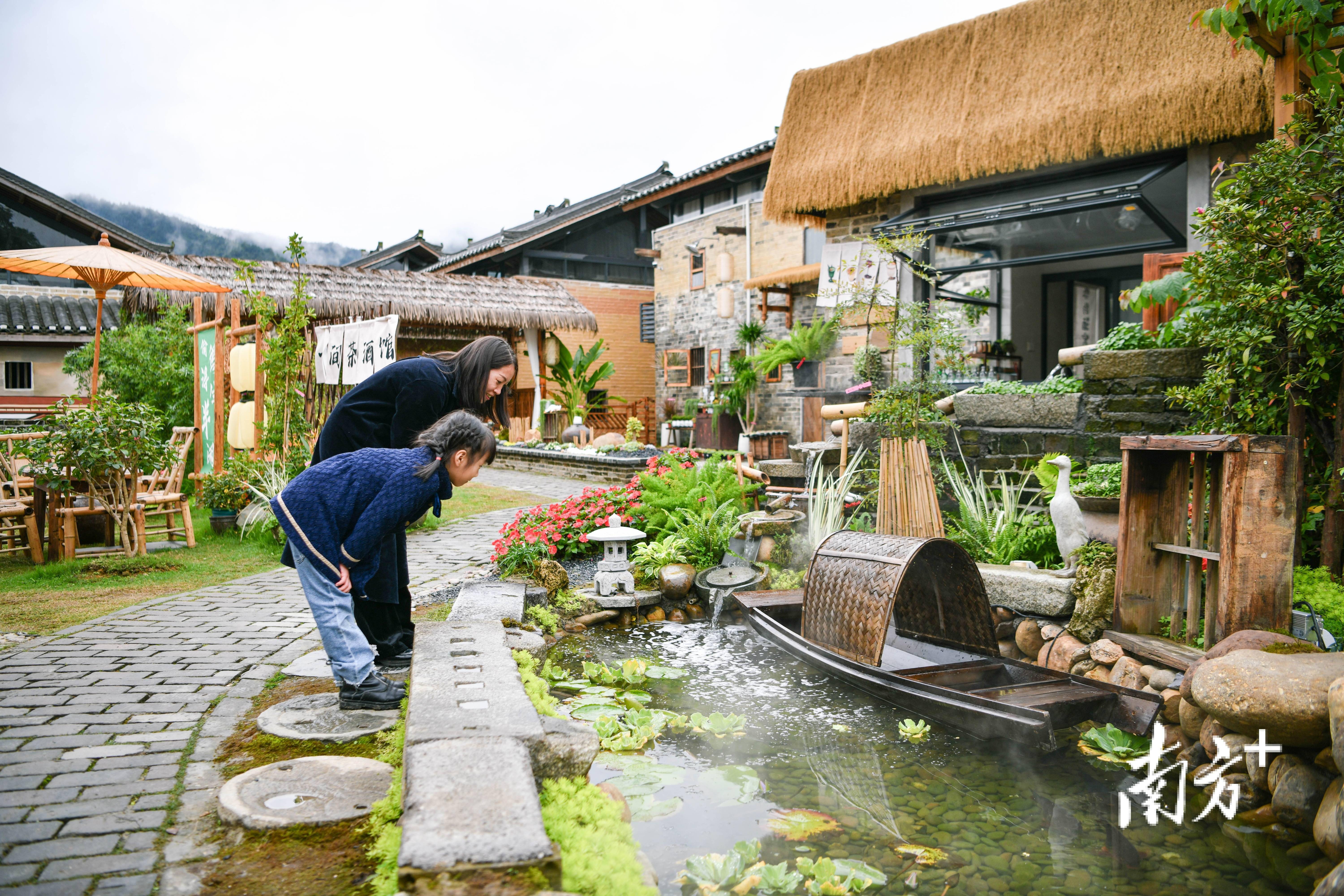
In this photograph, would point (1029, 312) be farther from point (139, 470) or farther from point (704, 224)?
point (139, 470)

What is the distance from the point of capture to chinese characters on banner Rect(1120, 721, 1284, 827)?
3.01m

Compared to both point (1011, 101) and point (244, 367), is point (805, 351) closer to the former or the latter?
point (1011, 101)

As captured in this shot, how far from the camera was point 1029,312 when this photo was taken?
40.2ft

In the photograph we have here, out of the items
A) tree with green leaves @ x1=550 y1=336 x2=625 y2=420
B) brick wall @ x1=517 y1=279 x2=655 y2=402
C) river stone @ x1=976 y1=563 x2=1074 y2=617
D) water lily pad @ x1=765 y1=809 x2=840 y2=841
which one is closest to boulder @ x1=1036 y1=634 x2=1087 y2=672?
Result: river stone @ x1=976 y1=563 x2=1074 y2=617

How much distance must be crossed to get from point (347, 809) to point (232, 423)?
727cm

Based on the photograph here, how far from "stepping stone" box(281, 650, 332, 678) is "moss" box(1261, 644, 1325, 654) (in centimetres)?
386

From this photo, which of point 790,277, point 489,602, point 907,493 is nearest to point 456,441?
point 489,602

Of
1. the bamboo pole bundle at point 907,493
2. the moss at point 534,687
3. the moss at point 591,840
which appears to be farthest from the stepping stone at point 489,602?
the bamboo pole bundle at point 907,493

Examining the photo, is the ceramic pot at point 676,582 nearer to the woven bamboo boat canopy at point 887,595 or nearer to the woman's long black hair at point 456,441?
the woven bamboo boat canopy at point 887,595

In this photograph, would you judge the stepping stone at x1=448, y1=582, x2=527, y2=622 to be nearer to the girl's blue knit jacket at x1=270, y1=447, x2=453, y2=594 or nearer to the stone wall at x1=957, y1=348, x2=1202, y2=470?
the girl's blue knit jacket at x1=270, y1=447, x2=453, y2=594

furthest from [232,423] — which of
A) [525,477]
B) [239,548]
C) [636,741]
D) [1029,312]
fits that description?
[1029,312]

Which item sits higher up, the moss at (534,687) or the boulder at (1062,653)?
the moss at (534,687)

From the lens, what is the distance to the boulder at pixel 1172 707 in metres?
3.59

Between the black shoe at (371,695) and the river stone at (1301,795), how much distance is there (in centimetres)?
318
